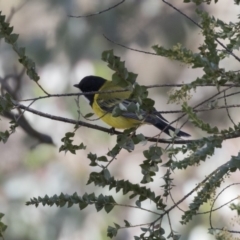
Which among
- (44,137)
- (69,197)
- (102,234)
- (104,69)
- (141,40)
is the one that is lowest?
(69,197)

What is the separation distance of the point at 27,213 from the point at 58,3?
779 millimetres

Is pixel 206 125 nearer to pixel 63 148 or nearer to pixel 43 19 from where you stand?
pixel 63 148

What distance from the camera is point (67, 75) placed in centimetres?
190

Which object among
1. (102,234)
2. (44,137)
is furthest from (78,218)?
(44,137)

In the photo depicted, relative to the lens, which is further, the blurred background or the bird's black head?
the blurred background

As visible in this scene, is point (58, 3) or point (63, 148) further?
point (58, 3)

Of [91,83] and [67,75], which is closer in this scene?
[91,83]

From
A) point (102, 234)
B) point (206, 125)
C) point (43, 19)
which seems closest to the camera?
point (206, 125)

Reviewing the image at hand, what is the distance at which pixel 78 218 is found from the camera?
74.0 inches

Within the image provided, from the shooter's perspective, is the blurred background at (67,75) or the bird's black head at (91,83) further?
the blurred background at (67,75)

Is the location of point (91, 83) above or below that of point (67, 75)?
Answer: below

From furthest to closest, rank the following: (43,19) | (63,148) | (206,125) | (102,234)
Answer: (43,19) < (102,234) < (63,148) < (206,125)

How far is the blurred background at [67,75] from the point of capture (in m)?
1.85

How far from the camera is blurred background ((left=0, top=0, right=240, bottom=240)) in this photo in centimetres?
185
